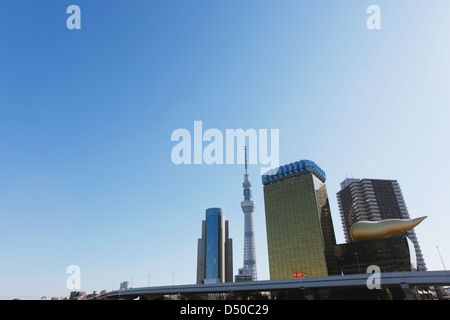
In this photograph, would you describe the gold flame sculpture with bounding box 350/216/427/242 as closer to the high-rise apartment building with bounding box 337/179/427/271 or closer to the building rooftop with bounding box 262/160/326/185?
the building rooftop with bounding box 262/160/326/185

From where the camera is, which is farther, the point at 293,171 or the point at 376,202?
the point at 376,202

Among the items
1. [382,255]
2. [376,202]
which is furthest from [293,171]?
[382,255]

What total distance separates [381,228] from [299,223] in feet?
158

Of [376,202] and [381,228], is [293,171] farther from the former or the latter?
[381,228]

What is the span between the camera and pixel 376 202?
173625 millimetres

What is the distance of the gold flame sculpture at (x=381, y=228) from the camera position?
287 ft

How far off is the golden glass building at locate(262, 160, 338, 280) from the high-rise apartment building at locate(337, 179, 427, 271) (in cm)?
3981

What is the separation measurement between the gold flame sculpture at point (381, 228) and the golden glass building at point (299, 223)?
1200 inches

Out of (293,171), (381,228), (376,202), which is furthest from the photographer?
(376,202)
